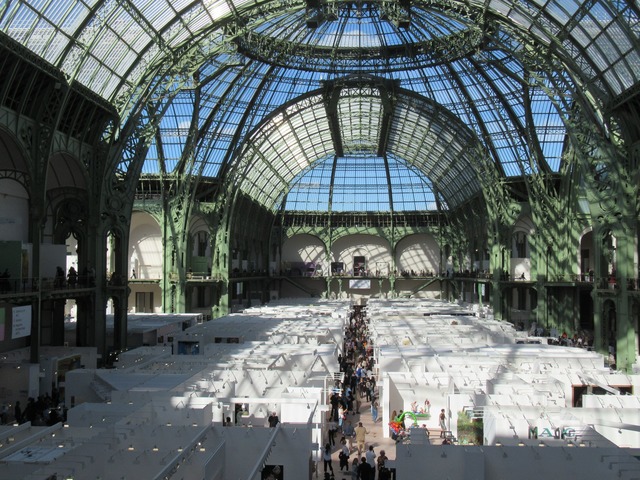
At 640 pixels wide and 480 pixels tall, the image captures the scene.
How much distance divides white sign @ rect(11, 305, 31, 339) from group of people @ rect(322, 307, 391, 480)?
14815 mm

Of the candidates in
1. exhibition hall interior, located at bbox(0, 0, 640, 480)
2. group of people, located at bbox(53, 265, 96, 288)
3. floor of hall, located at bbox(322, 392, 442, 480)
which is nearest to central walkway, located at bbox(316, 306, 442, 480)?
floor of hall, located at bbox(322, 392, 442, 480)

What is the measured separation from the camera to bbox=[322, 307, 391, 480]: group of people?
20.2m

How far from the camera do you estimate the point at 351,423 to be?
94.1ft

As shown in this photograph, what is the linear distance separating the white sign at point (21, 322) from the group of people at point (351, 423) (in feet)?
48.6

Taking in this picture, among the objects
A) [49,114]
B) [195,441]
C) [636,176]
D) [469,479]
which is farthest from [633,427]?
[49,114]

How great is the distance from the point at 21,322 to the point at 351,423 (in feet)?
52.9

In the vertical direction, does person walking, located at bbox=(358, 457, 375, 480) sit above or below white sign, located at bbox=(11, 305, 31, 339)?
below

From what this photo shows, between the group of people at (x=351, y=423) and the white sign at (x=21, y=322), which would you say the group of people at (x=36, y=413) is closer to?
the white sign at (x=21, y=322)

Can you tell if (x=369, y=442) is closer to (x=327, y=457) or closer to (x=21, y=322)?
(x=327, y=457)

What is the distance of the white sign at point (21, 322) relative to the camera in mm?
30203

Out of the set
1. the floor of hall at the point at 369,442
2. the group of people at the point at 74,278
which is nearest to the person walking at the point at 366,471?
the floor of hall at the point at 369,442

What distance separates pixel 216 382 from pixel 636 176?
27.5 m

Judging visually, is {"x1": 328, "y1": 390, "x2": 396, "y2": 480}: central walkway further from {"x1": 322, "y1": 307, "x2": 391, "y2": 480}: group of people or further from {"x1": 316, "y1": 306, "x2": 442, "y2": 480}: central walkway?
{"x1": 322, "y1": 307, "x2": 391, "y2": 480}: group of people

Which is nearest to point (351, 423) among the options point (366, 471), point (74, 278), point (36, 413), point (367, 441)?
point (367, 441)
